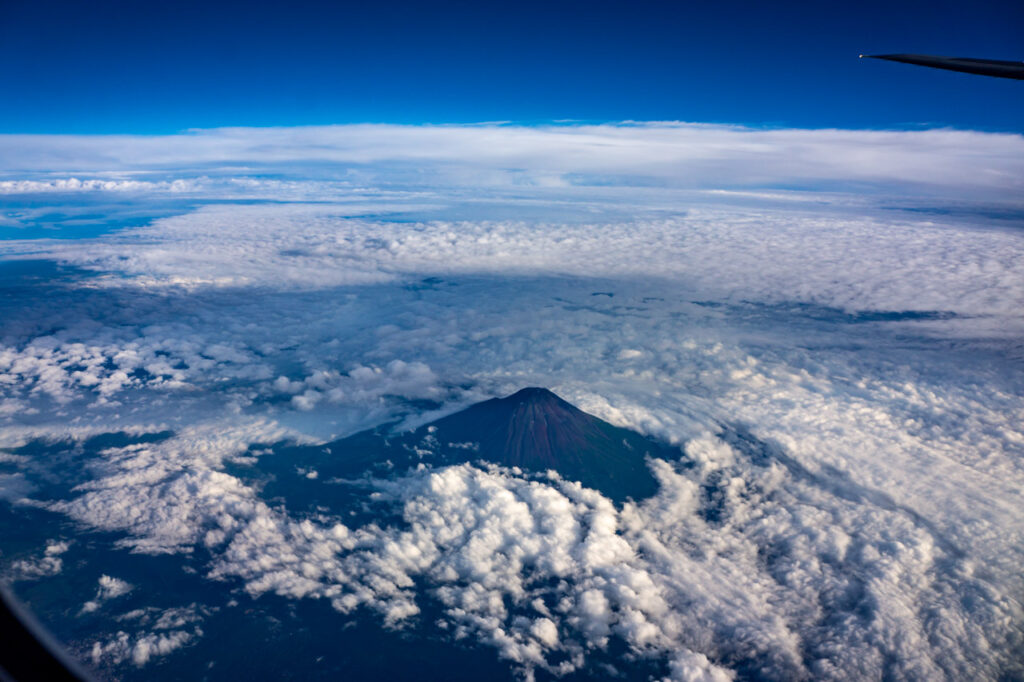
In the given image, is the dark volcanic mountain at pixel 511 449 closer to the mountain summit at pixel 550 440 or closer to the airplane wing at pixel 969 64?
the mountain summit at pixel 550 440

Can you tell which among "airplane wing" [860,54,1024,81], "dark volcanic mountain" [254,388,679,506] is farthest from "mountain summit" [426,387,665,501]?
"airplane wing" [860,54,1024,81]

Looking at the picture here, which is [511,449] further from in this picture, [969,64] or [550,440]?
[969,64]

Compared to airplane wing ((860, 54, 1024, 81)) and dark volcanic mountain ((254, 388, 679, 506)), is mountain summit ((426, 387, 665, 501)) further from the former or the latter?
airplane wing ((860, 54, 1024, 81))

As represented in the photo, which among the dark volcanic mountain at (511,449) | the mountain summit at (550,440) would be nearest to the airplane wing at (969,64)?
the dark volcanic mountain at (511,449)

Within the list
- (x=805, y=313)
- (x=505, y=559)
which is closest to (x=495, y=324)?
(x=505, y=559)

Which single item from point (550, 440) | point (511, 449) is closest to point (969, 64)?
point (511, 449)
